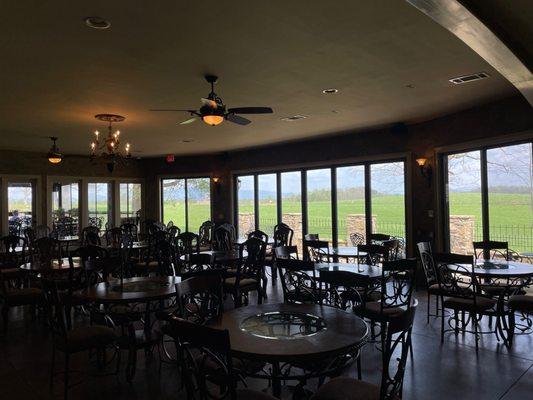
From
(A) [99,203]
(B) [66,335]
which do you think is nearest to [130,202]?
(A) [99,203]

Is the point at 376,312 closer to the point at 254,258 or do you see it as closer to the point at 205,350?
the point at 254,258

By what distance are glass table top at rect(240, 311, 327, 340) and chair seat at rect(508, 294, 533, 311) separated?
2.83 meters

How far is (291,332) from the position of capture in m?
2.48

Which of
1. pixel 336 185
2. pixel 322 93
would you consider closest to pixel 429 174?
pixel 336 185

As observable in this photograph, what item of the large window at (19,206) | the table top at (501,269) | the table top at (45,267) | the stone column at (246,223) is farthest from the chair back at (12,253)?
the table top at (501,269)

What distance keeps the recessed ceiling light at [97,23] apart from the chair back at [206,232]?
22.0ft

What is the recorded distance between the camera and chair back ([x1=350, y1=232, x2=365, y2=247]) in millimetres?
8390

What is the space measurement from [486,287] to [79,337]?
15.5 feet

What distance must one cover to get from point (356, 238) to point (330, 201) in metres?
1.21

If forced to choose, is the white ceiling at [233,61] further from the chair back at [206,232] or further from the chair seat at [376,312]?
the chair back at [206,232]

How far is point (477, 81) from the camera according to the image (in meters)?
5.05

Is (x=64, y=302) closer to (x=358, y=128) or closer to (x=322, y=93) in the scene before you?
(x=322, y=93)

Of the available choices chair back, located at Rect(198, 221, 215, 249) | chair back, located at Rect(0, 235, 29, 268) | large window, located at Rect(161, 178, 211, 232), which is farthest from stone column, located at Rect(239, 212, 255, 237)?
chair back, located at Rect(0, 235, 29, 268)

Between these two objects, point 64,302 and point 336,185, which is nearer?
point 64,302
